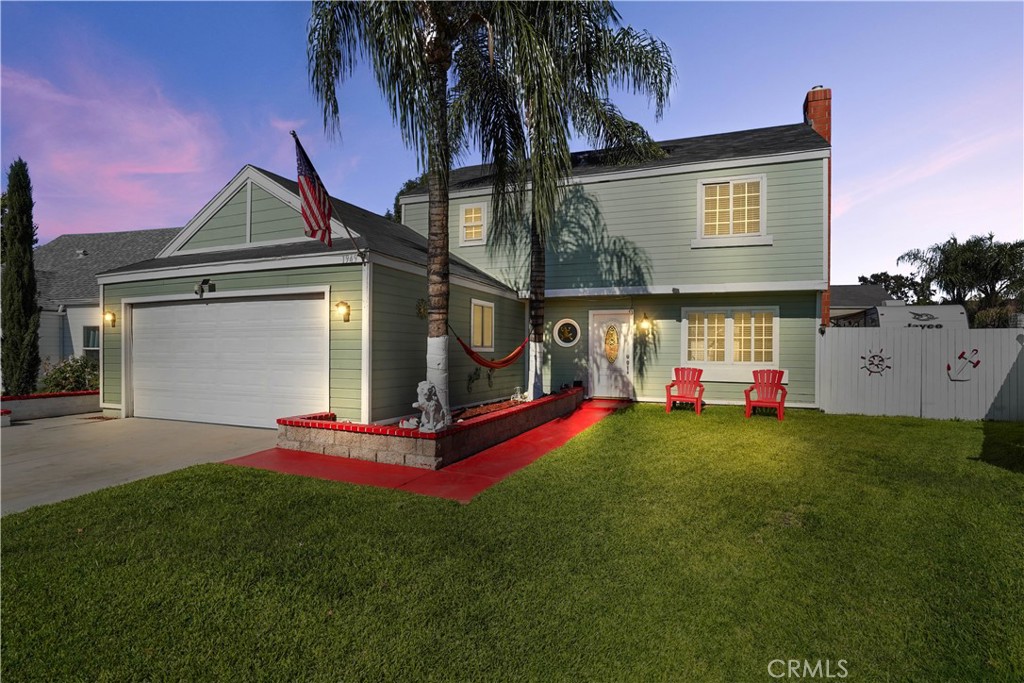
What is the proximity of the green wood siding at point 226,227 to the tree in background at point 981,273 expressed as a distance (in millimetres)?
31804

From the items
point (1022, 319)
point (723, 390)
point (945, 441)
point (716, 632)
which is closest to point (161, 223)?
point (723, 390)

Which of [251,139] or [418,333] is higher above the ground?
[251,139]

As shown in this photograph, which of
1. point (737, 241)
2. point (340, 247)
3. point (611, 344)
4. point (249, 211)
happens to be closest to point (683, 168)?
point (737, 241)

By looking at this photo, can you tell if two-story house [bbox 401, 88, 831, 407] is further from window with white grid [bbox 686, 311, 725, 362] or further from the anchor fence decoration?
the anchor fence decoration

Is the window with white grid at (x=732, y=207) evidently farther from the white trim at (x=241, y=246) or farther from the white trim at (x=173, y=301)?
the white trim at (x=241, y=246)

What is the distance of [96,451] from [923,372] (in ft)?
47.1

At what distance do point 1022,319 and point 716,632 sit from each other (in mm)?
19299

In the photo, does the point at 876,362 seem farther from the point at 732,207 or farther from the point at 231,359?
the point at 231,359

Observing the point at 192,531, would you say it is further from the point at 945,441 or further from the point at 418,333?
the point at 945,441

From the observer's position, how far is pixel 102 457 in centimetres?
601

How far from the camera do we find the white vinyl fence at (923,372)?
8453 millimetres

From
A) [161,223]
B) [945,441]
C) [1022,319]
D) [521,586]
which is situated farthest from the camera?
[161,223]

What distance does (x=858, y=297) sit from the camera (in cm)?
2994

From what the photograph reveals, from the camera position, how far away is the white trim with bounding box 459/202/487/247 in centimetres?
1216
